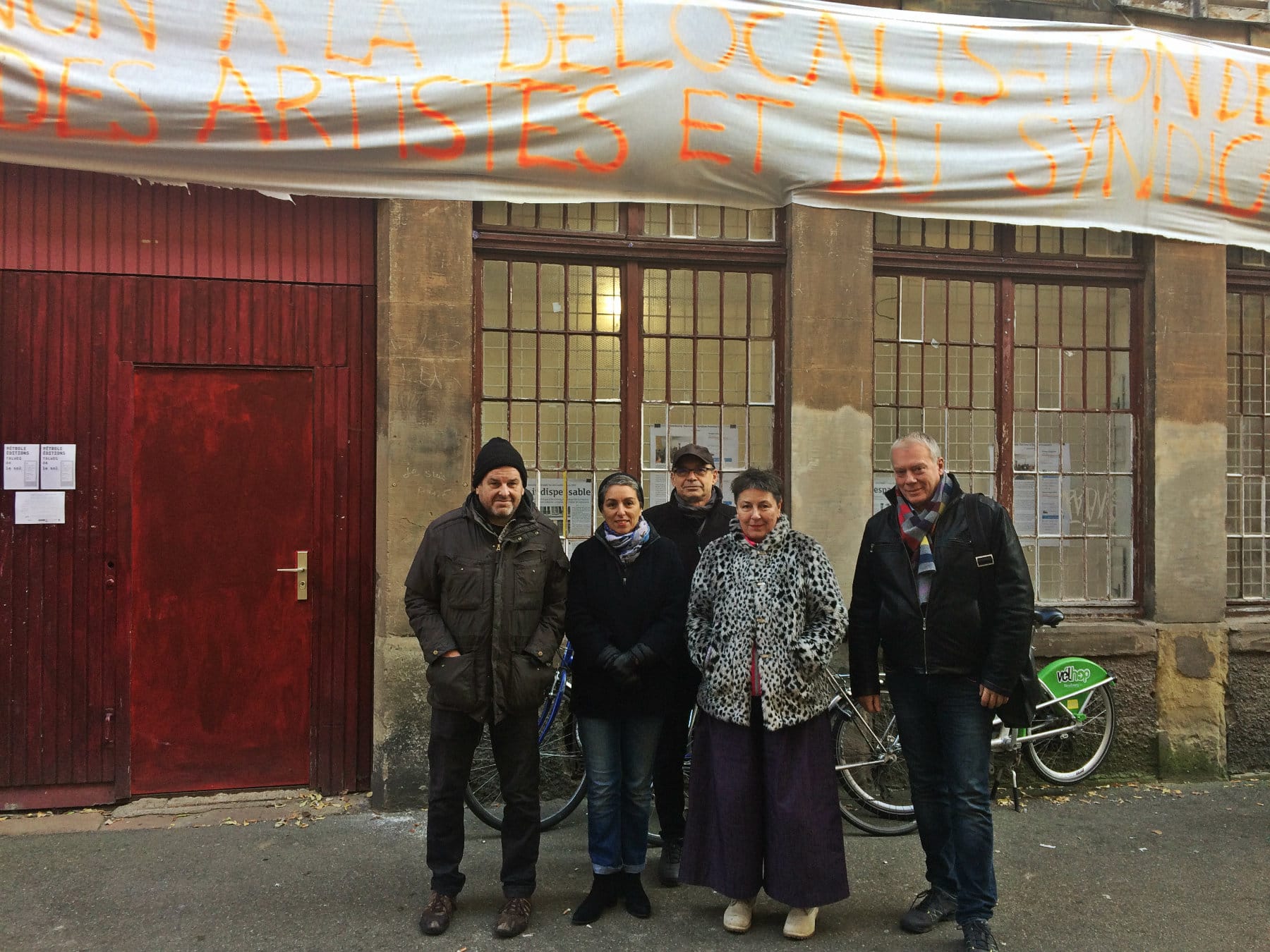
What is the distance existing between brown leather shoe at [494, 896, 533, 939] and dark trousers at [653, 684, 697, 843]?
2.72 ft

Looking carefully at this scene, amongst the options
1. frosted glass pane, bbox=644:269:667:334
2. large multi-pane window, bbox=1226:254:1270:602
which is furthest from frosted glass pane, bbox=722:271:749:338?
large multi-pane window, bbox=1226:254:1270:602

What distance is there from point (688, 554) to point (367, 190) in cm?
273

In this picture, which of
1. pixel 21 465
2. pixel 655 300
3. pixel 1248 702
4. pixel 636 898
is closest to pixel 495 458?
pixel 636 898

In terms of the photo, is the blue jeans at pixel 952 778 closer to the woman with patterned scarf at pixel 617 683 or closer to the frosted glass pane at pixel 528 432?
the woman with patterned scarf at pixel 617 683

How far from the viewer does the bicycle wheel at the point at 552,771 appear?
5195mm

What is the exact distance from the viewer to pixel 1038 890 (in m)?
4.47

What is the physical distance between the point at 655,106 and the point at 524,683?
3.42 meters

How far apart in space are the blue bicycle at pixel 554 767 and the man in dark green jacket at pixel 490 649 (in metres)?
A: 0.97

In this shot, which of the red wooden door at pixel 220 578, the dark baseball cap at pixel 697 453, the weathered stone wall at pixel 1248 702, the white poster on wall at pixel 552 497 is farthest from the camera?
the weathered stone wall at pixel 1248 702

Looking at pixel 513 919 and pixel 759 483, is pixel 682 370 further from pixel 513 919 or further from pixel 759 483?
pixel 513 919

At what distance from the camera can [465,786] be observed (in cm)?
409

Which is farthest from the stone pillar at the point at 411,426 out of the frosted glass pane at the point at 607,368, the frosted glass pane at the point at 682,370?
the frosted glass pane at the point at 682,370

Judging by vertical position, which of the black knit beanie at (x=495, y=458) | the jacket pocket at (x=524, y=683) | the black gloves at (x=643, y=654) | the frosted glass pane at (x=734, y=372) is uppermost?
the frosted glass pane at (x=734, y=372)

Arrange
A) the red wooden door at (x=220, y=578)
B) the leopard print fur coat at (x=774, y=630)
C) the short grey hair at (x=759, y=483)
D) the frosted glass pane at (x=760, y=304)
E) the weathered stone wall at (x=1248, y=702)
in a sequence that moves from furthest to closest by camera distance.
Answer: the weathered stone wall at (x=1248, y=702), the frosted glass pane at (x=760, y=304), the red wooden door at (x=220, y=578), the short grey hair at (x=759, y=483), the leopard print fur coat at (x=774, y=630)
